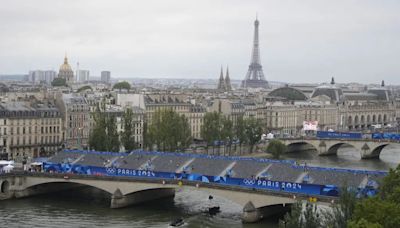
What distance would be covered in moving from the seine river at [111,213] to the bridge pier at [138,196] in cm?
65

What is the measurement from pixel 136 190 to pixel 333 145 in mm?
53403

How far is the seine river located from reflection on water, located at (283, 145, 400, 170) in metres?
31.2

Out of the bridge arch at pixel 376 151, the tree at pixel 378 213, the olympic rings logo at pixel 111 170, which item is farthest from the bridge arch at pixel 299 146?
the tree at pixel 378 213

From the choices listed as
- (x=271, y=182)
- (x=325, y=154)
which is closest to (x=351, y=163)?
(x=325, y=154)

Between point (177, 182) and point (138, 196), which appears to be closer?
point (177, 182)

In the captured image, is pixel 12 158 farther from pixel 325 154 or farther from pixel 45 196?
pixel 325 154

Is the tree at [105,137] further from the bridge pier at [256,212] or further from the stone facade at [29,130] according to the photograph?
the bridge pier at [256,212]

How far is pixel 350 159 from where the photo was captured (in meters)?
100

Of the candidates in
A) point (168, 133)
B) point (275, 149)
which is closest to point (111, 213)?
point (168, 133)

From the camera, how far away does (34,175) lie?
60.7 metres

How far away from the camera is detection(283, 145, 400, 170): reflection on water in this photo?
90050 mm

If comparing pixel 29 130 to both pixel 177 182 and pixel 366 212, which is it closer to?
pixel 177 182

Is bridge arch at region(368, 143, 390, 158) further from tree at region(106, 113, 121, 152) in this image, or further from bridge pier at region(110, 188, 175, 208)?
bridge pier at region(110, 188, 175, 208)

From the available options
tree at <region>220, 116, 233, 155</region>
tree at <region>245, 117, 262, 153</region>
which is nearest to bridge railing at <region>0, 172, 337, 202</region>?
tree at <region>220, 116, 233, 155</region>
